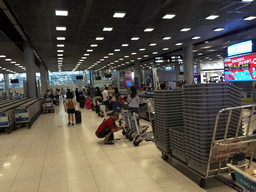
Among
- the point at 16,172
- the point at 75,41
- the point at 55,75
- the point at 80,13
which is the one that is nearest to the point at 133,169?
the point at 16,172

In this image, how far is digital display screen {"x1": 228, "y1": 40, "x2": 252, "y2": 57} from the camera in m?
9.87

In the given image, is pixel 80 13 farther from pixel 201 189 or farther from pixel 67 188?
pixel 201 189

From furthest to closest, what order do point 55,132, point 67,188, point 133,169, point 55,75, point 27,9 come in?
1. point 55,75
2. point 55,132
3. point 27,9
4. point 133,169
5. point 67,188

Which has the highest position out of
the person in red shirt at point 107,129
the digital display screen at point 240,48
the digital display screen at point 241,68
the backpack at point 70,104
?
the digital display screen at point 240,48

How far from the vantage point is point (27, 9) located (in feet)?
23.2

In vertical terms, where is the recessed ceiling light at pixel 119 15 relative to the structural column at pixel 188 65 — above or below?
above

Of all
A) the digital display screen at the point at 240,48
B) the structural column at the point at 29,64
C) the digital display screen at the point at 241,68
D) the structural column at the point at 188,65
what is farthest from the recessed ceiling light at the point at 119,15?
the structural column at the point at 188,65

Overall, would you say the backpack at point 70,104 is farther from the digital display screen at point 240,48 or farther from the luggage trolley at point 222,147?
the digital display screen at point 240,48

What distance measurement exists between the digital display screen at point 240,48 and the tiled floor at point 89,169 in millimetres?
7373

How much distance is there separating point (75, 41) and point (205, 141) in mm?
11358

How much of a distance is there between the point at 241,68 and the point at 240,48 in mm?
1008

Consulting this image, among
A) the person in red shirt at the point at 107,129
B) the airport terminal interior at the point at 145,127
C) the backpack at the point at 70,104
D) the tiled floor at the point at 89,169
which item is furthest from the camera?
the backpack at the point at 70,104

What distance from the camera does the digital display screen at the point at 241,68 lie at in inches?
382

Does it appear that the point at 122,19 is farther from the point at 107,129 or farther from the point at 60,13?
the point at 107,129
